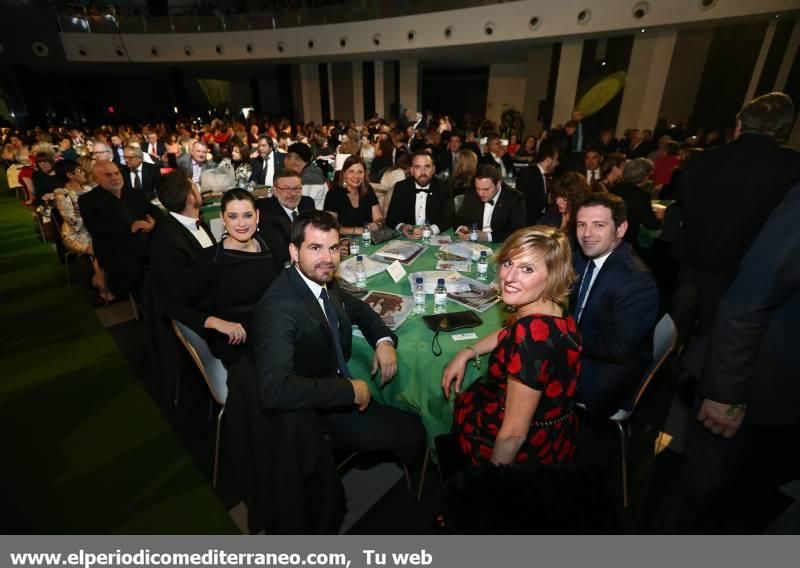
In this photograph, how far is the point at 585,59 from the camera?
11.1 m

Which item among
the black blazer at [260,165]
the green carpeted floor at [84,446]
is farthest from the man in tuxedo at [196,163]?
the green carpeted floor at [84,446]

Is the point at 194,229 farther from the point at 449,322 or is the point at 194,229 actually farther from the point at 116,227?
the point at 449,322

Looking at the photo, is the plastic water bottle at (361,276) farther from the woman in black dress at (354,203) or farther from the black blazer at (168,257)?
the woman in black dress at (354,203)

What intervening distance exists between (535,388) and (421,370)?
26.5 inches

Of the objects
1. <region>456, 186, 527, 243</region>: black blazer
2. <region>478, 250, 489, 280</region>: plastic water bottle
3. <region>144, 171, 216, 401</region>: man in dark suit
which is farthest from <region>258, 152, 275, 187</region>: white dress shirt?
<region>478, 250, 489, 280</region>: plastic water bottle

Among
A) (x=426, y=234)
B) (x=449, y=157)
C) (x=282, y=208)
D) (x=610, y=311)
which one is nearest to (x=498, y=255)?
(x=610, y=311)

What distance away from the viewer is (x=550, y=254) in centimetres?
159

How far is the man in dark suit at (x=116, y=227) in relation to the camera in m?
3.71

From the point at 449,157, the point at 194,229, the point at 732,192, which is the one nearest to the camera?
the point at 732,192

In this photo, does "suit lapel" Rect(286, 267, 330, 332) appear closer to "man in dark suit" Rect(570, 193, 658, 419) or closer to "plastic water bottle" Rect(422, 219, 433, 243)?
"man in dark suit" Rect(570, 193, 658, 419)

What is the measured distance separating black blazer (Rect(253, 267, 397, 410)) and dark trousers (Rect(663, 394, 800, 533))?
4.82 feet
